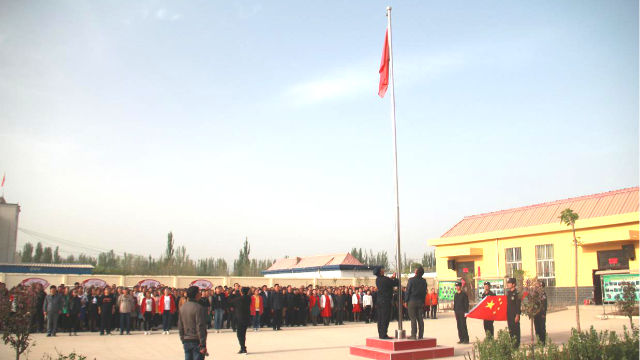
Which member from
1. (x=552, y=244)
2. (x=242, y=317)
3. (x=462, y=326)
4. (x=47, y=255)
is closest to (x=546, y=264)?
(x=552, y=244)

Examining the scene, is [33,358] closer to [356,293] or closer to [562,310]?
[356,293]

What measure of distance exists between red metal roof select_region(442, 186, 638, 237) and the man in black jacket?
17.9m

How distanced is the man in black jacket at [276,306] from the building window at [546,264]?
17762 millimetres

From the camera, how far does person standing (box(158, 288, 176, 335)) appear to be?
689 inches

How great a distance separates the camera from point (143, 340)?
1529cm

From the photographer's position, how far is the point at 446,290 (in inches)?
1166

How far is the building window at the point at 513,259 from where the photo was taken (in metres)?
32.8

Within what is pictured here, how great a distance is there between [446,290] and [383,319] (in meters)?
18.7

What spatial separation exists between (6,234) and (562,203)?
127 feet

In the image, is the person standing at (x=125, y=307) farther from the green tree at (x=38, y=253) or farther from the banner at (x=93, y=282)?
the green tree at (x=38, y=253)

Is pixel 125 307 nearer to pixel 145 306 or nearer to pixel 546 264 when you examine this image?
pixel 145 306

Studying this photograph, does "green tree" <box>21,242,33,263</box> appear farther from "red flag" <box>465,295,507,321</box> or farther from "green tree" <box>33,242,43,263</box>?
"red flag" <box>465,295,507,321</box>

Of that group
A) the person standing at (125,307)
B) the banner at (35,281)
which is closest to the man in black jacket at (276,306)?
the person standing at (125,307)

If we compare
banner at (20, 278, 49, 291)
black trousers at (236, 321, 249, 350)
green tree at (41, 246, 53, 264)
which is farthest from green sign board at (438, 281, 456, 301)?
green tree at (41, 246, 53, 264)
